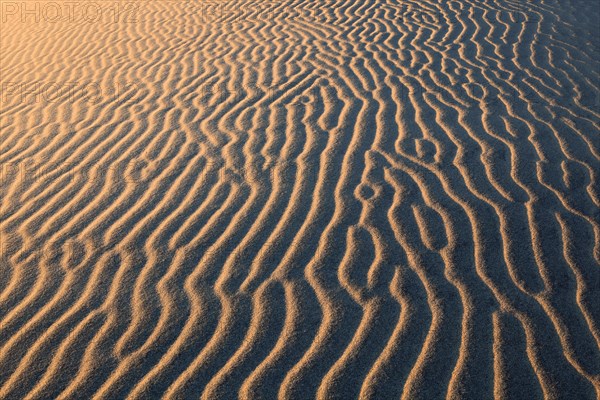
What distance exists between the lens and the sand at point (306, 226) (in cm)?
282

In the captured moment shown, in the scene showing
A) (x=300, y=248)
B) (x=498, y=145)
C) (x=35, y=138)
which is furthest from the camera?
(x=35, y=138)

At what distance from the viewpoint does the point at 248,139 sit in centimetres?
501

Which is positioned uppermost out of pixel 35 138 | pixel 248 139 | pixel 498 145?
pixel 498 145

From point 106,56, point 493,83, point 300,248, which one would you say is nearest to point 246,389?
point 300,248

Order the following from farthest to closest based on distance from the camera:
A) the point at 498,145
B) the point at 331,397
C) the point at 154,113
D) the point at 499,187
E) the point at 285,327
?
the point at 154,113, the point at 498,145, the point at 499,187, the point at 285,327, the point at 331,397

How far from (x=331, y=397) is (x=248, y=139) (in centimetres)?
288

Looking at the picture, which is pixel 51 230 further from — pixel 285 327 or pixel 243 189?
pixel 285 327

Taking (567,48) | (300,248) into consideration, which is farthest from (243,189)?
(567,48)

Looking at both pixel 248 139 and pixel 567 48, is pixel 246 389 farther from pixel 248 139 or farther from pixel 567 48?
pixel 567 48

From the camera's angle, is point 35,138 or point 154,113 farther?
point 154,113

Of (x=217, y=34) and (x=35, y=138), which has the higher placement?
(x=35, y=138)

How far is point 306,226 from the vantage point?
380 centimetres

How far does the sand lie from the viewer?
2.82 m

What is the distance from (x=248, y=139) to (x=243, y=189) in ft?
2.97
